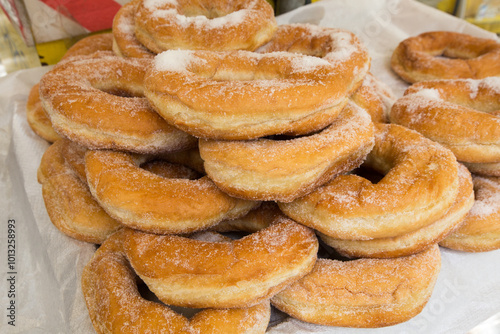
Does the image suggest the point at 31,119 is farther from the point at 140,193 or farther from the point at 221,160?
the point at 221,160

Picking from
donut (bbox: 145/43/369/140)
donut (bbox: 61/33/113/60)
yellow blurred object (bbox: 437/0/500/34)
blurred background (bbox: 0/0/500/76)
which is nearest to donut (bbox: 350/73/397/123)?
donut (bbox: 145/43/369/140)

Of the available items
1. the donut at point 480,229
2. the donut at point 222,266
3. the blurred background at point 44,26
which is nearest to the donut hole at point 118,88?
the donut at point 222,266

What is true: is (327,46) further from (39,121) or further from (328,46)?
(39,121)

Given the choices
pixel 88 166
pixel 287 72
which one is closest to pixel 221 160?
pixel 287 72

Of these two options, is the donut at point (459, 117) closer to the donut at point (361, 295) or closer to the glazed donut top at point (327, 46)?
the glazed donut top at point (327, 46)

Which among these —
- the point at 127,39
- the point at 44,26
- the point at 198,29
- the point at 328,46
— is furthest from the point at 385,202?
the point at 44,26

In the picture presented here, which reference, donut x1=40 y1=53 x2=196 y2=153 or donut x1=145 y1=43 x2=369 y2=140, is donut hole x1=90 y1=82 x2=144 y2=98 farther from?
donut x1=145 y1=43 x2=369 y2=140
